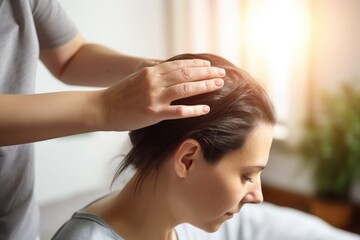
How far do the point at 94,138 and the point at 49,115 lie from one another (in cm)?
181

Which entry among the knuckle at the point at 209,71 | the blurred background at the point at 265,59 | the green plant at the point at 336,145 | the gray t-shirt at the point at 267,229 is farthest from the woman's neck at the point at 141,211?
the green plant at the point at 336,145

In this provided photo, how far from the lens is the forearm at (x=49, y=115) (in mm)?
779

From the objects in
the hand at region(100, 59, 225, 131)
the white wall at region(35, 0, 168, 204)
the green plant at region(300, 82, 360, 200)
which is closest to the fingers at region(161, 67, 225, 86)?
the hand at region(100, 59, 225, 131)

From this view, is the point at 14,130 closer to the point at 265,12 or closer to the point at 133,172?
the point at 133,172

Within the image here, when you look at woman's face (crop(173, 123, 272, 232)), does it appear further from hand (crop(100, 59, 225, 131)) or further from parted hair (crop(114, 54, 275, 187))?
hand (crop(100, 59, 225, 131))

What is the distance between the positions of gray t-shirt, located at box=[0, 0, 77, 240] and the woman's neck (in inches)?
6.5

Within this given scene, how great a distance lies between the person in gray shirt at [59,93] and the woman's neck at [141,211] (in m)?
0.19

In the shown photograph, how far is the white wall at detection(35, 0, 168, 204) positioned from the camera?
2445mm

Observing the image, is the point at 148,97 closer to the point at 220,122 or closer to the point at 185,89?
the point at 185,89

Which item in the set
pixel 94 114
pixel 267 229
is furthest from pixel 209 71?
pixel 267 229

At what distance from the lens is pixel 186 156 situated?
1.01m

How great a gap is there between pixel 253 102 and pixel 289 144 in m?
1.99

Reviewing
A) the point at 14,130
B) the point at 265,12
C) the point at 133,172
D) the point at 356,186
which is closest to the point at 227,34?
the point at 265,12

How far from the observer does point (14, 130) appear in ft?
2.60
